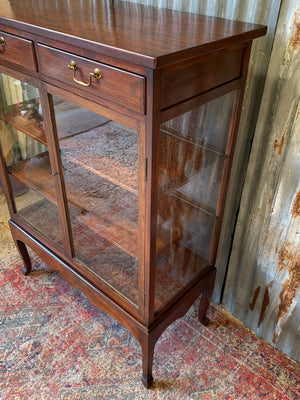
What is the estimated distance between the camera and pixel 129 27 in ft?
2.96

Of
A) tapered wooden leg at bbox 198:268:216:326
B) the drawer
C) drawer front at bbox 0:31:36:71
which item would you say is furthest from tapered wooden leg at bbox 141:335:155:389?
drawer front at bbox 0:31:36:71

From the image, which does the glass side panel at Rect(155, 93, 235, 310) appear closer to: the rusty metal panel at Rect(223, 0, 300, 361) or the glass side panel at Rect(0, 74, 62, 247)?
the rusty metal panel at Rect(223, 0, 300, 361)

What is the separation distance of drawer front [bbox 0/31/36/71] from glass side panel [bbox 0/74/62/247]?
0.07 metres

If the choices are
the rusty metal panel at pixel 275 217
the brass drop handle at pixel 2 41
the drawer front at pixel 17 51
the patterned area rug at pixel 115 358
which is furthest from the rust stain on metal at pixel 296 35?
the patterned area rug at pixel 115 358

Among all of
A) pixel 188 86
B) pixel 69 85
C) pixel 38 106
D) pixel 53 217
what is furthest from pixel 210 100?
pixel 53 217

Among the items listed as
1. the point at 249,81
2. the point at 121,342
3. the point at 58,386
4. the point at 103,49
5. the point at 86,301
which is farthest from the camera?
the point at 86,301

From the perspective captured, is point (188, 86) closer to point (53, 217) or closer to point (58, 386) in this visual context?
point (53, 217)

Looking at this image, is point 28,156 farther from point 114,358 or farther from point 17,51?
point 114,358

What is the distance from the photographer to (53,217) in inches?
52.8

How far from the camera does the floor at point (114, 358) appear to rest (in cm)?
124

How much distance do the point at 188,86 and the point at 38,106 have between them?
1.63ft

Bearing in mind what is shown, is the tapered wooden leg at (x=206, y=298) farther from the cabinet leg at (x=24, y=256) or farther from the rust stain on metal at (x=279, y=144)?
the cabinet leg at (x=24, y=256)

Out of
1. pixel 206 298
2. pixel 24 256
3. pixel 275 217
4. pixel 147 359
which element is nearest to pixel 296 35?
pixel 275 217

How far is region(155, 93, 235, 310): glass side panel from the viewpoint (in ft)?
3.02
